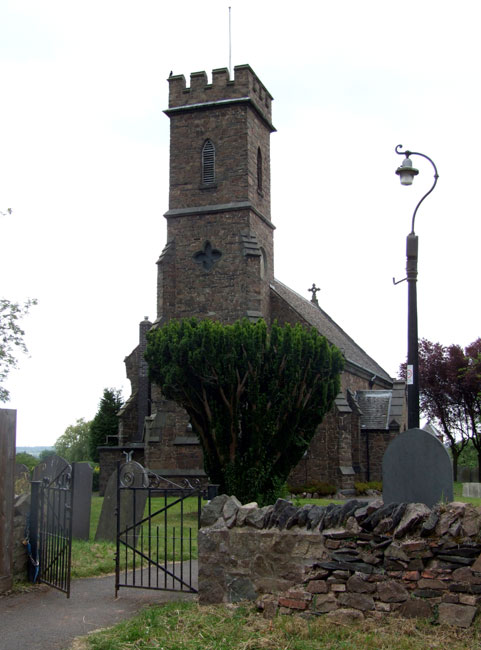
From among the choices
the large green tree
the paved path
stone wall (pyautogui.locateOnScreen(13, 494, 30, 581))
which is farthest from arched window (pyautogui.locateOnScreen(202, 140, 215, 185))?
the paved path

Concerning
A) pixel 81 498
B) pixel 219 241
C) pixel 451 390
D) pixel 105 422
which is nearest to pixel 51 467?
pixel 81 498

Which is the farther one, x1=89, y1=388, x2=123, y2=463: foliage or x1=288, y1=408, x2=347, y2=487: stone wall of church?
x1=89, y1=388, x2=123, y2=463: foliage

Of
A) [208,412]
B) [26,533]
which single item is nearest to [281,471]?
[208,412]

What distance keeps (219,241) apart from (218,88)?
6245mm

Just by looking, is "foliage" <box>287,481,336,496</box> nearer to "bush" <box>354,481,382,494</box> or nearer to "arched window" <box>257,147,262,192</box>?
"bush" <box>354,481,382,494</box>

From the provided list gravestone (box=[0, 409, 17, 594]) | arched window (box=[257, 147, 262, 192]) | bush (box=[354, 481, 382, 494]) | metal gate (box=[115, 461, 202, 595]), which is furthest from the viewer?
arched window (box=[257, 147, 262, 192])

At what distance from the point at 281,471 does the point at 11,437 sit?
11298mm

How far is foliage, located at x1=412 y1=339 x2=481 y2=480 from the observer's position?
4525 centimetres

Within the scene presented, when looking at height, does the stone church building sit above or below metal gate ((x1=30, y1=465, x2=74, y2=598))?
above

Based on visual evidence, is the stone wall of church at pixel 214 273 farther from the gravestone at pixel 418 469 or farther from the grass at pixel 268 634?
the grass at pixel 268 634

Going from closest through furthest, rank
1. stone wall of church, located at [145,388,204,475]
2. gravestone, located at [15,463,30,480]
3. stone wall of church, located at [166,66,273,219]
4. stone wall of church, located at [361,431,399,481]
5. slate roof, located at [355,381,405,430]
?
1. gravestone, located at [15,463,30,480]
2. stone wall of church, located at [145,388,204,475]
3. stone wall of church, located at [166,66,273,219]
4. stone wall of church, located at [361,431,399,481]
5. slate roof, located at [355,381,405,430]

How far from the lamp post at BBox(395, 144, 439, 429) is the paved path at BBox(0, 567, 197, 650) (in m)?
4.42

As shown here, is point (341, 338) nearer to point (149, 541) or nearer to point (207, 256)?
point (207, 256)

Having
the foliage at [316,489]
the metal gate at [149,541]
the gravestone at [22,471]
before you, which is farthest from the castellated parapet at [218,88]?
the metal gate at [149,541]
